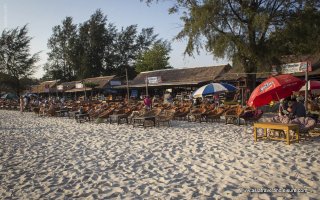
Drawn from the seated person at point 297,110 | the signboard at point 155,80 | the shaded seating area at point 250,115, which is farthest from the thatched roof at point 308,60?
the signboard at point 155,80

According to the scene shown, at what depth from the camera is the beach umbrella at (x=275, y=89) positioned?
27.3 feet

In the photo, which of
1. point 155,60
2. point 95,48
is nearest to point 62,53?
point 95,48

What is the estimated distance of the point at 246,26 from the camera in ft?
59.9

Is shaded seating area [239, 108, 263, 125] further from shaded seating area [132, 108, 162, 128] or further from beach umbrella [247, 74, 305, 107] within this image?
shaded seating area [132, 108, 162, 128]

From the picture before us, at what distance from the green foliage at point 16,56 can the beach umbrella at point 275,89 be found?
1828 inches

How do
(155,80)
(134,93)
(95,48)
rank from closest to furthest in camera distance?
(155,80) < (134,93) < (95,48)

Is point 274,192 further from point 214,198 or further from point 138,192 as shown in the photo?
point 138,192

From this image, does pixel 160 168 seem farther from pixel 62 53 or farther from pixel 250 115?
pixel 62 53

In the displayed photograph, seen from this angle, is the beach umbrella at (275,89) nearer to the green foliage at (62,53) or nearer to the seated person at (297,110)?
the seated person at (297,110)

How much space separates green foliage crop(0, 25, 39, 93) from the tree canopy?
38.2m

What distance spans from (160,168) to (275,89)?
4029 mm

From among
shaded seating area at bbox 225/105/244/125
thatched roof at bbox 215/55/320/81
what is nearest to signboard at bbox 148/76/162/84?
thatched roof at bbox 215/55/320/81

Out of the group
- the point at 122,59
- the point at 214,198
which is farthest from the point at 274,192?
the point at 122,59

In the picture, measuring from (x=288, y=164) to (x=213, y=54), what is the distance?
13483mm
